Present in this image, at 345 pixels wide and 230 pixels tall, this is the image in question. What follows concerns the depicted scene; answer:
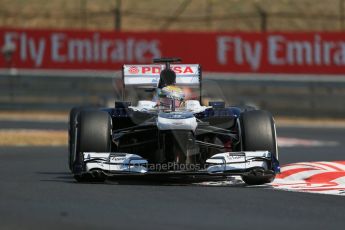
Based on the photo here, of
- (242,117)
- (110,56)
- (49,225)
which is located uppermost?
(110,56)

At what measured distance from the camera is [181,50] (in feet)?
96.4

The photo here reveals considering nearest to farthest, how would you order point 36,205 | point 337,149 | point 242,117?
point 36,205 → point 242,117 → point 337,149

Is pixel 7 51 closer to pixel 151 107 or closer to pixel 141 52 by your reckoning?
pixel 141 52

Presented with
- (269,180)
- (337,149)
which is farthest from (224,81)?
(269,180)

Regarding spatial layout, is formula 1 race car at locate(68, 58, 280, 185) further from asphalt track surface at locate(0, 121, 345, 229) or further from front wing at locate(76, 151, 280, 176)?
asphalt track surface at locate(0, 121, 345, 229)

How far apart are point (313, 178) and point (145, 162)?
2280 millimetres

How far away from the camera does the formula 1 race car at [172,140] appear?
38.9 feet

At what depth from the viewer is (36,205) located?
9664 mm

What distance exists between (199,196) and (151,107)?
3270 millimetres

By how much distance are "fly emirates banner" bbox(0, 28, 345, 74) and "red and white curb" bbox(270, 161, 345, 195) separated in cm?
1469

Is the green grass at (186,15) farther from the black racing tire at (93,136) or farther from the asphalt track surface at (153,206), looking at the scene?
the black racing tire at (93,136)

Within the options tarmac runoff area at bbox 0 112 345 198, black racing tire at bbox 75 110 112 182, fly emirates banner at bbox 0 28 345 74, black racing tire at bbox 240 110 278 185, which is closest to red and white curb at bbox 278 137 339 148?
tarmac runoff area at bbox 0 112 345 198

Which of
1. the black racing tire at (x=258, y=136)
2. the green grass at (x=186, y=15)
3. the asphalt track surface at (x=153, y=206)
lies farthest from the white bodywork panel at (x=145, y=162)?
the green grass at (x=186, y=15)

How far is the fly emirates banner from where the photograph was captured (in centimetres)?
2895
